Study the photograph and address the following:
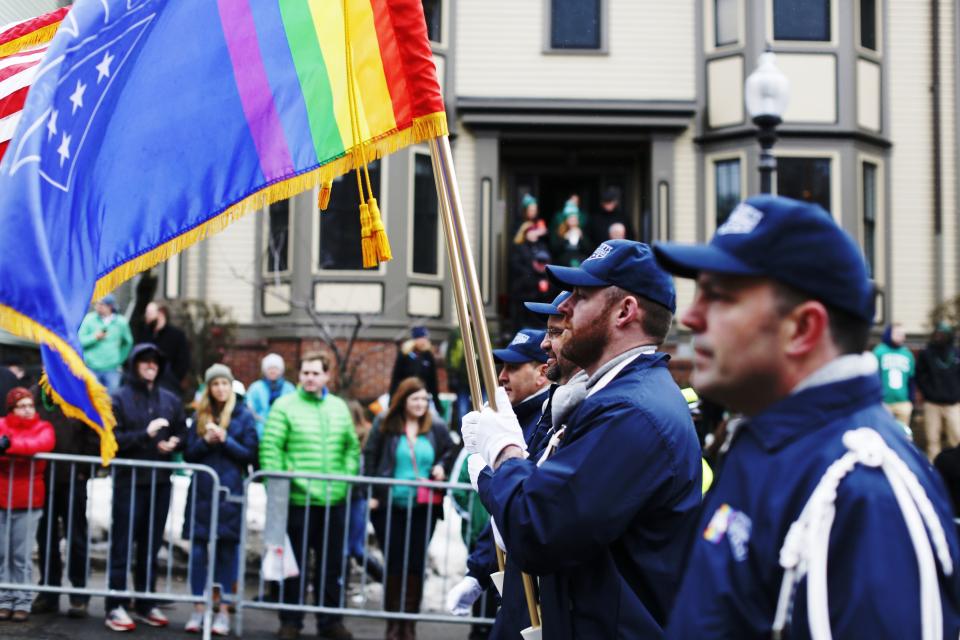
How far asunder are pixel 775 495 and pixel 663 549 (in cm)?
142

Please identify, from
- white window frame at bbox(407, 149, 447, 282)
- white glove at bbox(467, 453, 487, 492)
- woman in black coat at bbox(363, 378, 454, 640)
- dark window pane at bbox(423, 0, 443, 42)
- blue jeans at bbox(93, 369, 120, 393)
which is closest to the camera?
white glove at bbox(467, 453, 487, 492)

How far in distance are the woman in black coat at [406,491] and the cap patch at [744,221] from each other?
7198mm

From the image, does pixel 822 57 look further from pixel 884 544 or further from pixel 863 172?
pixel 884 544

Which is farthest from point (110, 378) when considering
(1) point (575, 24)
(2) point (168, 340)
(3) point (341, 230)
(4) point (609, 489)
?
(4) point (609, 489)

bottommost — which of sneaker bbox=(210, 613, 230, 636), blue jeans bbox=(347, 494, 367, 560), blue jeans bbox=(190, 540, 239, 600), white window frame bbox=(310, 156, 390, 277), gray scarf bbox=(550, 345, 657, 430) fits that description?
sneaker bbox=(210, 613, 230, 636)

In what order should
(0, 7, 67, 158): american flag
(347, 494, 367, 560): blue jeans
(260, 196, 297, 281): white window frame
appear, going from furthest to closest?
(260, 196, 297, 281): white window frame < (347, 494, 367, 560): blue jeans < (0, 7, 67, 158): american flag

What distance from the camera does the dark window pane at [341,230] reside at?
20078 mm

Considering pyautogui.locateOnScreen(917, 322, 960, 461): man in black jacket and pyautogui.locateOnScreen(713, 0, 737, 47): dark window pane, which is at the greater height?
pyautogui.locateOnScreen(713, 0, 737, 47): dark window pane

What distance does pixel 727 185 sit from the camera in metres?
20.4

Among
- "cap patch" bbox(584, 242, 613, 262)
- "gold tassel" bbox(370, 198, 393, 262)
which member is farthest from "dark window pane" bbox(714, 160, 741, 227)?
"cap patch" bbox(584, 242, 613, 262)

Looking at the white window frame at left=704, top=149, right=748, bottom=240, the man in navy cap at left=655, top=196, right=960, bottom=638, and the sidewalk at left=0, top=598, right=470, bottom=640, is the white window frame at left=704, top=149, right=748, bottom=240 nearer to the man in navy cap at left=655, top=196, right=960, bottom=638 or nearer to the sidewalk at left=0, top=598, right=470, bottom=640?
the sidewalk at left=0, top=598, right=470, bottom=640

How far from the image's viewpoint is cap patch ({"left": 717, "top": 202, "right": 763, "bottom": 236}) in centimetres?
226

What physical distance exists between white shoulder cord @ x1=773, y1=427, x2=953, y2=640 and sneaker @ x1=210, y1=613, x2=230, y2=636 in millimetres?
7733

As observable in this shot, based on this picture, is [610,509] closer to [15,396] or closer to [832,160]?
[15,396]
